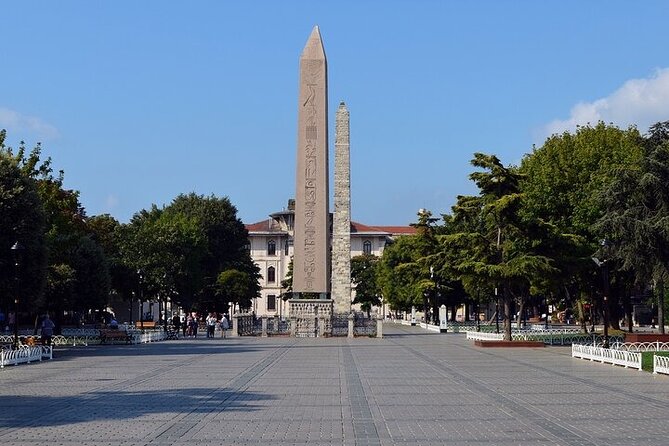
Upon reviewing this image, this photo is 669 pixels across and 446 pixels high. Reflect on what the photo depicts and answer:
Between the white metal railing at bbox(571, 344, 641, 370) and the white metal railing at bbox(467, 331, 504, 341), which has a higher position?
the white metal railing at bbox(467, 331, 504, 341)

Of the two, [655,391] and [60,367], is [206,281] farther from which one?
[655,391]

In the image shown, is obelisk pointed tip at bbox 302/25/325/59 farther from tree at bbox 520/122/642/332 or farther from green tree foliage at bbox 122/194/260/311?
green tree foliage at bbox 122/194/260/311

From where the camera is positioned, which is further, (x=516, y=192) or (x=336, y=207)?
(x=336, y=207)

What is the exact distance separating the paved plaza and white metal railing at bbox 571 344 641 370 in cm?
53

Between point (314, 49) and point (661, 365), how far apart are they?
91.2 feet

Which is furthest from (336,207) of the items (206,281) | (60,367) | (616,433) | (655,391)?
(616,433)

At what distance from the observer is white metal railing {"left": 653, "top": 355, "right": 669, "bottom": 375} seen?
23.1 metres

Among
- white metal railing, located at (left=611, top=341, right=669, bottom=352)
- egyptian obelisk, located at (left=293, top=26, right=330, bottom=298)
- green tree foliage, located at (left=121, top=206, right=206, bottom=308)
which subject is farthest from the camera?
green tree foliage, located at (left=121, top=206, right=206, bottom=308)

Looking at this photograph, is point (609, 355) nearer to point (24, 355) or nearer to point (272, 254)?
point (24, 355)

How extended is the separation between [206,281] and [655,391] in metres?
72.5

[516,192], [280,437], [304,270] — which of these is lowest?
[280,437]

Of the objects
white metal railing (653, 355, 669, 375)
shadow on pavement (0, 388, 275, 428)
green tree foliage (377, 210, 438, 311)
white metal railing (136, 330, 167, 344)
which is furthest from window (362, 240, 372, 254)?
shadow on pavement (0, 388, 275, 428)

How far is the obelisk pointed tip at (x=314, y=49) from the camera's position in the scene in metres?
46.9

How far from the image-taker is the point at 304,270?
46656mm
